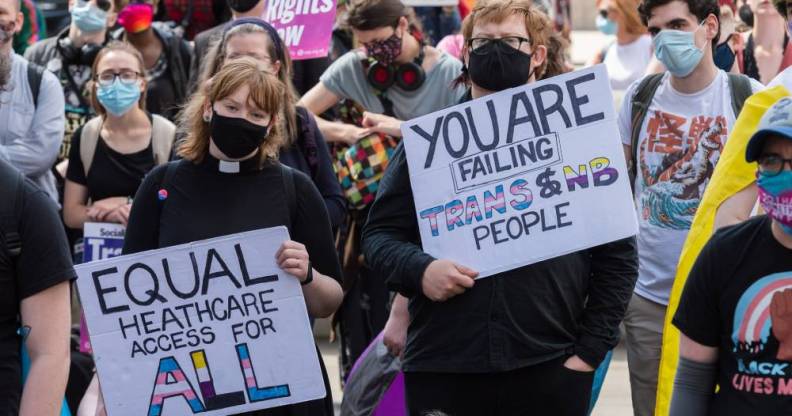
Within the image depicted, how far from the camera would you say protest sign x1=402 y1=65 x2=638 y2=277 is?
4559 millimetres

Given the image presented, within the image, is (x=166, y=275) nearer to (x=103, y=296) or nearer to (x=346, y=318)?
(x=103, y=296)

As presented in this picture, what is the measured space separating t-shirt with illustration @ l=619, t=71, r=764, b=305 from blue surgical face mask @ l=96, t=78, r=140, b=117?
2447 millimetres

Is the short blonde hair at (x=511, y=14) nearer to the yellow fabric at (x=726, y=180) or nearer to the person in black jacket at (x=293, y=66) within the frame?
the yellow fabric at (x=726, y=180)

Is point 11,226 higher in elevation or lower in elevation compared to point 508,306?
higher

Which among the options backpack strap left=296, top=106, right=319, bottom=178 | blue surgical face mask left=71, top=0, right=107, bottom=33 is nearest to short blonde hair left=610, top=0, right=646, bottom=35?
blue surgical face mask left=71, top=0, right=107, bottom=33

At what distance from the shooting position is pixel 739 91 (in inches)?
223

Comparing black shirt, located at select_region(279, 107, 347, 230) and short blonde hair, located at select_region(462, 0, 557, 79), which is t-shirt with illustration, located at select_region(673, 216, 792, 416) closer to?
short blonde hair, located at select_region(462, 0, 557, 79)

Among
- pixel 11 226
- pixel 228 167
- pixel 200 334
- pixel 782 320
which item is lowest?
pixel 200 334

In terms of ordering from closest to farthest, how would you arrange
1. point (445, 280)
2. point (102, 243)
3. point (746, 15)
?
point (445, 280)
point (102, 243)
point (746, 15)

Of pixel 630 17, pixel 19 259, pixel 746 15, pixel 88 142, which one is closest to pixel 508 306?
pixel 19 259

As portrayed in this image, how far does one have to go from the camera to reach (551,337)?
4.52 meters

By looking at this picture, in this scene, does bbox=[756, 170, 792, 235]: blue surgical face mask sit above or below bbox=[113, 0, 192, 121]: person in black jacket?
above

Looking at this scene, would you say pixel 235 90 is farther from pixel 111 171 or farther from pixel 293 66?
pixel 293 66

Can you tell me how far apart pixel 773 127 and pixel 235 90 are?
1921mm
